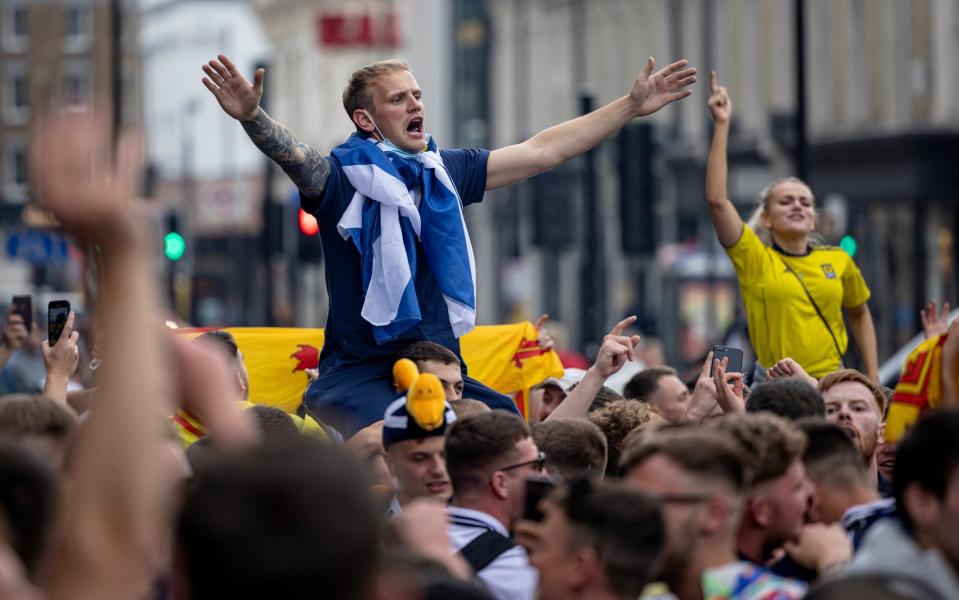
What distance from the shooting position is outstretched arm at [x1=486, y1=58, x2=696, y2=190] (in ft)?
26.2

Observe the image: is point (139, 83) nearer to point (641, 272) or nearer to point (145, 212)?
point (641, 272)

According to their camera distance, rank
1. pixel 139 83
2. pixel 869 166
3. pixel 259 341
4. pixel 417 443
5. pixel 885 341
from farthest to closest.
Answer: pixel 139 83 < pixel 869 166 < pixel 885 341 < pixel 259 341 < pixel 417 443

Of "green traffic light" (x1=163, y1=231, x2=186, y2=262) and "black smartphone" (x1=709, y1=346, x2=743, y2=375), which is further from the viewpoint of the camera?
"green traffic light" (x1=163, y1=231, x2=186, y2=262)

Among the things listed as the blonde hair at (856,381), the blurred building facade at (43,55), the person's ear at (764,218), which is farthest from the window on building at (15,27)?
the blonde hair at (856,381)

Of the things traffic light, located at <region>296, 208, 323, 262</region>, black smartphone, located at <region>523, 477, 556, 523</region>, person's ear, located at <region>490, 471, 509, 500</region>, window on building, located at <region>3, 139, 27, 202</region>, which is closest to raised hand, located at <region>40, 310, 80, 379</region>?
person's ear, located at <region>490, 471, 509, 500</region>

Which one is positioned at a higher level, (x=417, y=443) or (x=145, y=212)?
(x=145, y=212)

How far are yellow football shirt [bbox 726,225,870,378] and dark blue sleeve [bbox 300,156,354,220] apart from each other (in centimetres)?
234

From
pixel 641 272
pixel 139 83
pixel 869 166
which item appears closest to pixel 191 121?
pixel 139 83

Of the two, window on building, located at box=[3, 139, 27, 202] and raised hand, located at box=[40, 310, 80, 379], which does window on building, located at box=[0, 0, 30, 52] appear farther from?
raised hand, located at box=[40, 310, 80, 379]

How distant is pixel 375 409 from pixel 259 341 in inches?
87.2

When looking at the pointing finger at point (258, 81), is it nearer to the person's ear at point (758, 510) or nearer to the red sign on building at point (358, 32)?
the person's ear at point (758, 510)

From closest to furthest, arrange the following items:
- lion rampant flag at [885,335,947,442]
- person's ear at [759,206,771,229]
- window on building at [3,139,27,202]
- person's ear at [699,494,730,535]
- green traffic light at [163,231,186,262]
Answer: person's ear at [699,494,730,535] → lion rampant flag at [885,335,947,442] → person's ear at [759,206,771,229] → green traffic light at [163,231,186,262] → window on building at [3,139,27,202]

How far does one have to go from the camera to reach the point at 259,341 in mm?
9664

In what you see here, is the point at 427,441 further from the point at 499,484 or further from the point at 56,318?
the point at 56,318
